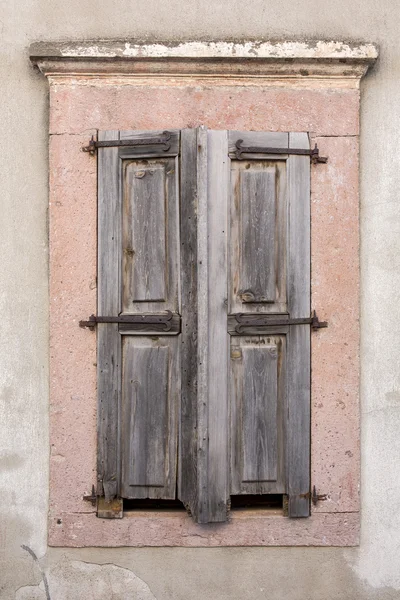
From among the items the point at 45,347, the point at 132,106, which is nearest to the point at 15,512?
the point at 45,347

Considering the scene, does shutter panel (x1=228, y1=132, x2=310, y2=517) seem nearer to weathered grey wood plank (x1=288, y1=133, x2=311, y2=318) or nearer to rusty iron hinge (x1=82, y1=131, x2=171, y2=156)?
weathered grey wood plank (x1=288, y1=133, x2=311, y2=318)

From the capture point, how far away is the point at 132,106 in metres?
3.65

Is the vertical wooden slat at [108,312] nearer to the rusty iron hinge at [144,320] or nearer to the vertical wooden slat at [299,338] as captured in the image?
the rusty iron hinge at [144,320]

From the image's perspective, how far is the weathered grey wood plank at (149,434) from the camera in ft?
11.8

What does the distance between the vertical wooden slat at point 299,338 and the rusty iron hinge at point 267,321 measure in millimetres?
30

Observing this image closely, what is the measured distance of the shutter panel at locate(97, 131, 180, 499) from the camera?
3.60 m

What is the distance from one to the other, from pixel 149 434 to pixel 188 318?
2.15 ft

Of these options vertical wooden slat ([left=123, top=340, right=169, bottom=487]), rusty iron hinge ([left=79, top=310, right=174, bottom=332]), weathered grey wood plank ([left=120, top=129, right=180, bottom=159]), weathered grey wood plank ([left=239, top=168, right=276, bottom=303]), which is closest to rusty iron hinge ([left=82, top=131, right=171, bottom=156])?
weathered grey wood plank ([left=120, top=129, right=180, bottom=159])

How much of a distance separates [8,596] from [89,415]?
1059 millimetres

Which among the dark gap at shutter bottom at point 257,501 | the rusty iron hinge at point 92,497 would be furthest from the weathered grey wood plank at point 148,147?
the dark gap at shutter bottom at point 257,501

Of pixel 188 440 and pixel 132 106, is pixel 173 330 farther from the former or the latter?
pixel 132 106

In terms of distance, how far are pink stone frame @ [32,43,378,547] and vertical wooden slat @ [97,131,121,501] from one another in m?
0.05

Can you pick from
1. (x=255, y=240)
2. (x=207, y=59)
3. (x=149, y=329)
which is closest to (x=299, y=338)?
(x=255, y=240)

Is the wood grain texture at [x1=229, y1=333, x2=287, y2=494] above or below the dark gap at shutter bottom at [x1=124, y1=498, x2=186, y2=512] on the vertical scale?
above
